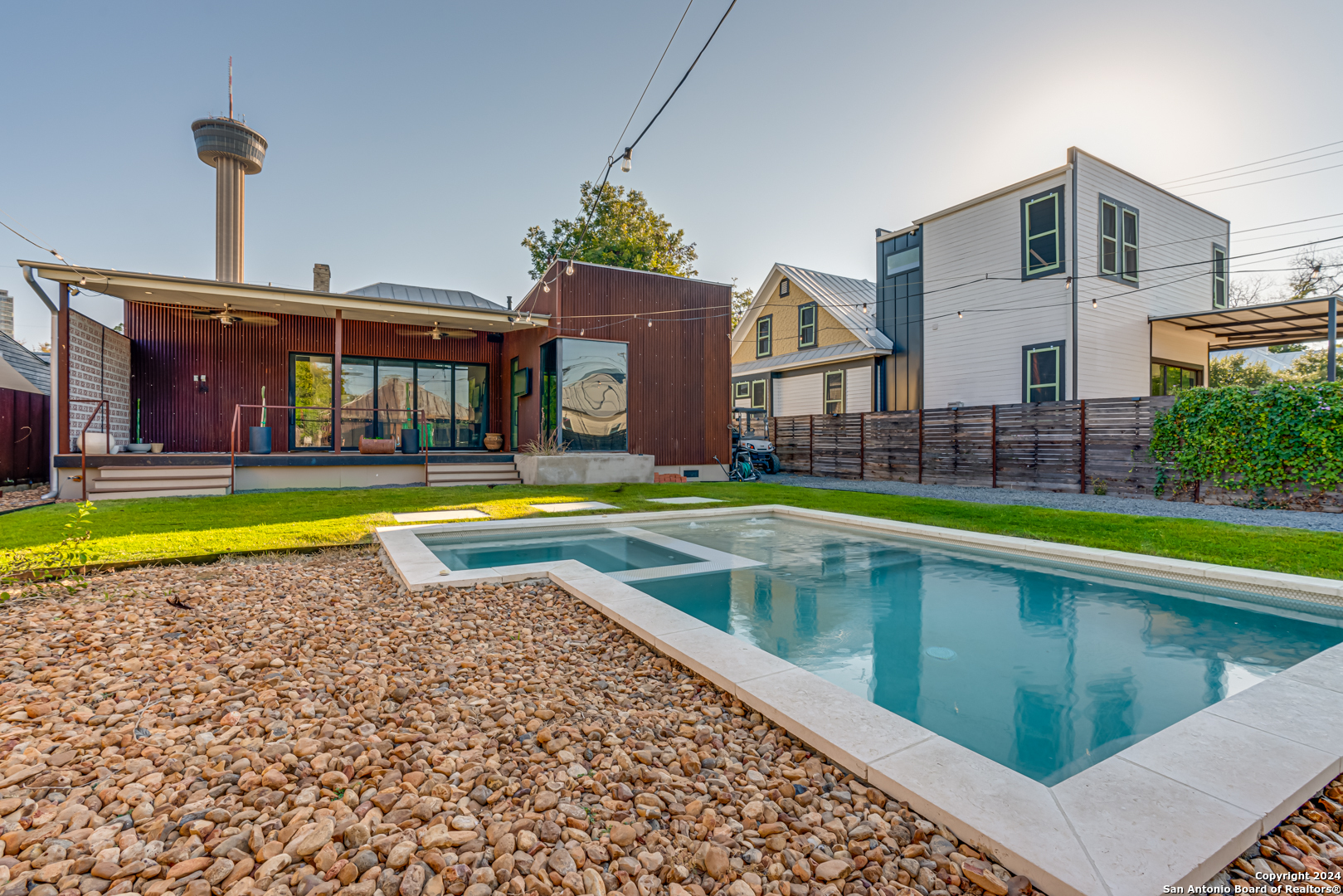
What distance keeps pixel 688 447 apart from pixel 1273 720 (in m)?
10.6

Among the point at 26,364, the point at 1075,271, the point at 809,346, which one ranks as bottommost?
the point at 26,364

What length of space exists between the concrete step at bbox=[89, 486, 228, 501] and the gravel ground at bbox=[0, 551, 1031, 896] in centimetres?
654

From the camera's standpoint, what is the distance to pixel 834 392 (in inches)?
645

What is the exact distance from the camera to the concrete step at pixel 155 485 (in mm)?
8031

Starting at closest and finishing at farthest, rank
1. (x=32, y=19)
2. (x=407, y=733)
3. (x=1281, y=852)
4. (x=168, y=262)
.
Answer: (x=1281, y=852)
(x=407, y=733)
(x=32, y=19)
(x=168, y=262)

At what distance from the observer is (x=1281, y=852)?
1377 millimetres

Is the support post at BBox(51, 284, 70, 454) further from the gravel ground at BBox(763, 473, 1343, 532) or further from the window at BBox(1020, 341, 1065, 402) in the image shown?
the window at BBox(1020, 341, 1065, 402)

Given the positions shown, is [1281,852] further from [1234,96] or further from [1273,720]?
[1234,96]

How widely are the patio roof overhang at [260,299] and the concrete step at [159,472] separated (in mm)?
2665

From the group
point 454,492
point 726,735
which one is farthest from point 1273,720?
point 454,492

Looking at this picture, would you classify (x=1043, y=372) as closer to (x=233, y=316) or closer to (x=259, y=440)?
(x=259, y=440)

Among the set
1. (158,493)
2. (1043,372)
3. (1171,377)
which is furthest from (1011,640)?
(1171,377)

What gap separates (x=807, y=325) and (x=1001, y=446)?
7.81 meters

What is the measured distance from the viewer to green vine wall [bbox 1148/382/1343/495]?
7297 millimetres
